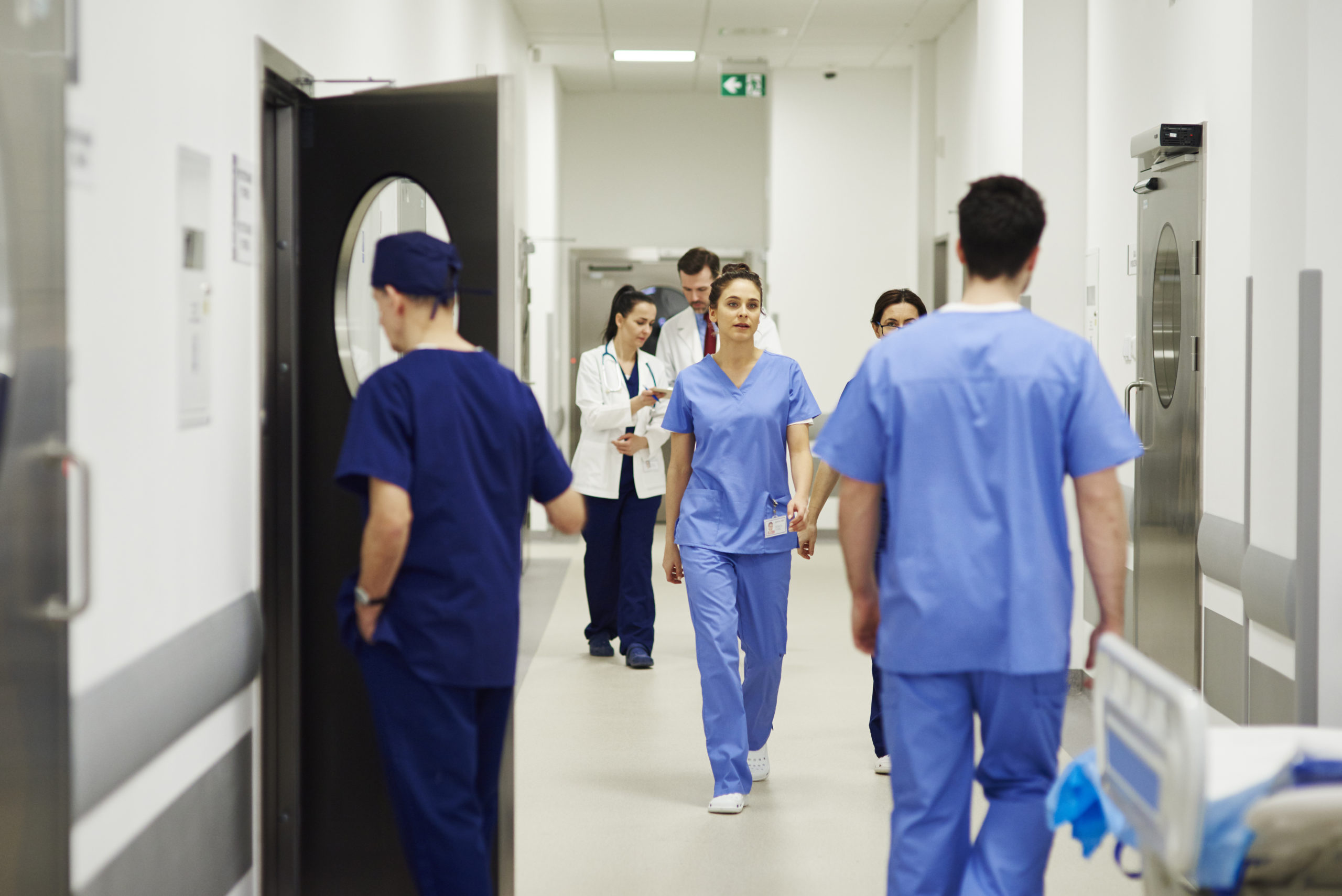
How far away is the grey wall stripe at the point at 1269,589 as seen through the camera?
9.73ft

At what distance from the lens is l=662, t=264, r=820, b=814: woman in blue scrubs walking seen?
144 inches

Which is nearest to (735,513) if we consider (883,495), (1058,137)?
(883,495)

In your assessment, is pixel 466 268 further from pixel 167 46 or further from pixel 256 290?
pixel 167 46

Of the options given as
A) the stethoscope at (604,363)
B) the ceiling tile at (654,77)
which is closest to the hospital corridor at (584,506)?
the stethoscope at (604,363)

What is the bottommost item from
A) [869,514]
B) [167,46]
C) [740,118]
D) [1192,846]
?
[1192,846]

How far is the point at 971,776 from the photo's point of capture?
7.47 ft

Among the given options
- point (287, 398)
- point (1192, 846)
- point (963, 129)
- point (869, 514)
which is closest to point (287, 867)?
point (287, 398)

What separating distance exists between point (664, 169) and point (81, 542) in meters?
9.17

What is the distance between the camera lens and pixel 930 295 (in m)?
9.06

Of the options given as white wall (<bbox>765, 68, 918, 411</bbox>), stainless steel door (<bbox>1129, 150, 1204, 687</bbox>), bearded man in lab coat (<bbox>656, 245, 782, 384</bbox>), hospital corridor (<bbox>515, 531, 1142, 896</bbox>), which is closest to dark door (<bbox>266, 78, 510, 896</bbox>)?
hospital corridor (<bbox>515, 531, 1142, 896</bbox>)

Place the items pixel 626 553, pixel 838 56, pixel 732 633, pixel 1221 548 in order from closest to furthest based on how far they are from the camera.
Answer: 1. pixel 732 633
2. pixel 1221 548
3. pixel 626 553
4. pixel 838 56

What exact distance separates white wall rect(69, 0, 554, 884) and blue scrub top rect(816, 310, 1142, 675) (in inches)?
50.9

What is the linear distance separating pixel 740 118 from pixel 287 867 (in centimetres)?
878

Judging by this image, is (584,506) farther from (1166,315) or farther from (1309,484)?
(1166,315)
